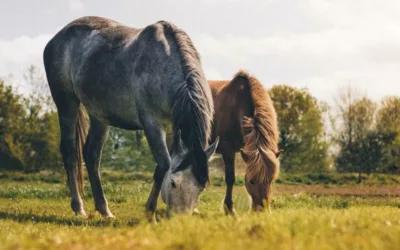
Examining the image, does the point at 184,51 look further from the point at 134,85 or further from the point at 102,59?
the point at 102,59

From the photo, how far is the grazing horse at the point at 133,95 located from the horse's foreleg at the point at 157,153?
15mm

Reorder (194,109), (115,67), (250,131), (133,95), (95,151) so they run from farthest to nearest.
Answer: (95,151), (115,67), (250,131), (133,95), (194,109)

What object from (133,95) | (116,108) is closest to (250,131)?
A: (133,95)

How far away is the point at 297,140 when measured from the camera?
45.9 meters

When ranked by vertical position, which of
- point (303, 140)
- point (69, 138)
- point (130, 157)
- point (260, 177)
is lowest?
point (130, 157)

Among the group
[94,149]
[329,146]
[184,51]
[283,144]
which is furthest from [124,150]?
[184,51]

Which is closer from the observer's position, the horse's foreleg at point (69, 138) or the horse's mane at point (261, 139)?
the horse's mane at point (261, 139)

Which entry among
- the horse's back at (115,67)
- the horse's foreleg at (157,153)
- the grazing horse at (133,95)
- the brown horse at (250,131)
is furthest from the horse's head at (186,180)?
the horse's back at (115,67)

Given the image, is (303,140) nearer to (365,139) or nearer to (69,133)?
(365,139)

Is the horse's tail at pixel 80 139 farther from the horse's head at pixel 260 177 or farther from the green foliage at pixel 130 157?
the green foliage at pixel 130 157

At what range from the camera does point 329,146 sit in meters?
44.7

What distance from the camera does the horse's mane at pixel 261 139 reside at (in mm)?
7812

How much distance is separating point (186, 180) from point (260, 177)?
1.59 meters

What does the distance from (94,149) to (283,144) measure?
3660cm
